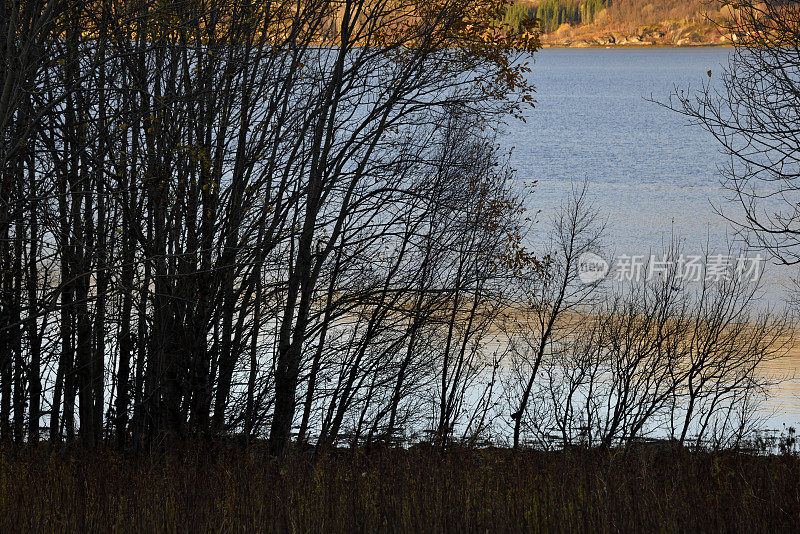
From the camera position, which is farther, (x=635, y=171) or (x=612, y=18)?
(x=612, y=18)

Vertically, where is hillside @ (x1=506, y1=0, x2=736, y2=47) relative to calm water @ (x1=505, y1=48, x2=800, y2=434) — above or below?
above

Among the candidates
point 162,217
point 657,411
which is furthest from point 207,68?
point 657,411

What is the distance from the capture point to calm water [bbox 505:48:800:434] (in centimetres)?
4138

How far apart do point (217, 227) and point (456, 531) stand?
286 inches

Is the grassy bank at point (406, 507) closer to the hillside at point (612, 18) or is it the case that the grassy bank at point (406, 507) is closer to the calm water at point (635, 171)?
the calm water at point (635, 171)

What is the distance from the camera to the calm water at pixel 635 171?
41.4 meters

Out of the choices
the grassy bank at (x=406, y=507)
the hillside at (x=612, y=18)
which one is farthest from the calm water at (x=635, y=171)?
the hillside at (x=612, y=18)

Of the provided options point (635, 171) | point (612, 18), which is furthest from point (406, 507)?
point (612, 18)

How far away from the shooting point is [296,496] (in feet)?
18.4

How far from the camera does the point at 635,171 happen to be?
6762 centimetres

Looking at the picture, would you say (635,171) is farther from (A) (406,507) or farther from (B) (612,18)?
(B) (612,18)

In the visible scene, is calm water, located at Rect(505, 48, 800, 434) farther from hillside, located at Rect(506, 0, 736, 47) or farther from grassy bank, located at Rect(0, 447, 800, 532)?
hillside, located at Rect(506, 0, 736, 47)

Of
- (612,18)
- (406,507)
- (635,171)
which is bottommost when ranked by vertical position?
(406,507)

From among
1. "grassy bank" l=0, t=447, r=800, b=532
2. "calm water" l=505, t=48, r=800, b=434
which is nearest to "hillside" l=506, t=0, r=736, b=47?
"calm water" l=505, t=48, r=800, b=434
